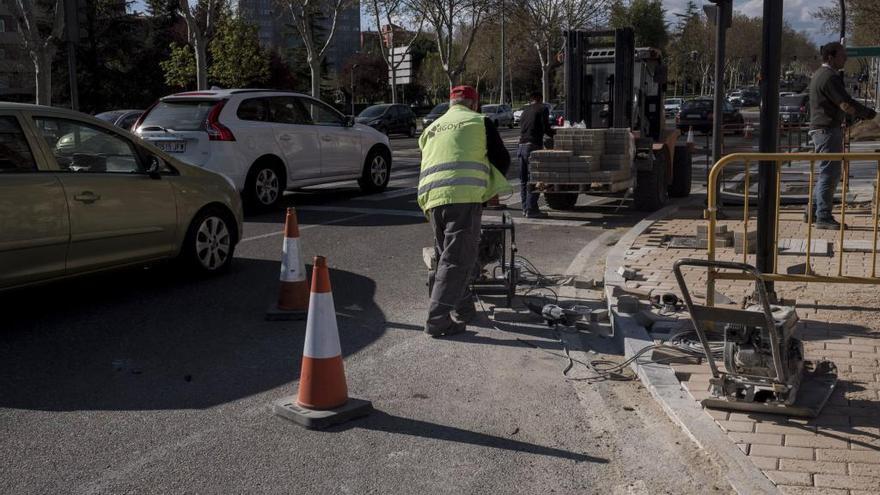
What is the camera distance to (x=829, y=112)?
969cm

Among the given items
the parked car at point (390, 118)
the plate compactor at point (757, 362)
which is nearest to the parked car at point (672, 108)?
the parked car at point (390, 118)

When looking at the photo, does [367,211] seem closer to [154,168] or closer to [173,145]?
[173,145]

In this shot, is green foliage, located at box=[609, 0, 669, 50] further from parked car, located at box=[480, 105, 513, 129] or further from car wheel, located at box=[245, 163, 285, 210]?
car wheel, located at box=[245, 163, 285, 210]

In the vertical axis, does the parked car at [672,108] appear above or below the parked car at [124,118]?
above

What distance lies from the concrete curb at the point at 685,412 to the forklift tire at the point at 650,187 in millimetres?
5723

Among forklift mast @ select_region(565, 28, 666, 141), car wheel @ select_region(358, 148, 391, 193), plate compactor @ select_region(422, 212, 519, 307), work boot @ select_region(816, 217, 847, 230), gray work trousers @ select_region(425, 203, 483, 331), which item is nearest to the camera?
gray work trousers @ select_region(425, 203, 483, 331)

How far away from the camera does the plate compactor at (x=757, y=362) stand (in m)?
4.53

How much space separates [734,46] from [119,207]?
3338 inches

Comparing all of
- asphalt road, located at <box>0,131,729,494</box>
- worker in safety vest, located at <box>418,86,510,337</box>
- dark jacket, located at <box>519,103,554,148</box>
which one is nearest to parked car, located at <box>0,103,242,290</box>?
asphalt road, located at <box>0,131,729,494</box>

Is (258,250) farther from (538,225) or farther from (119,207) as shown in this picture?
(538,225)

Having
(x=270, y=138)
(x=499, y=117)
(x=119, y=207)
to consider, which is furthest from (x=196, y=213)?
(x=499, y=117)

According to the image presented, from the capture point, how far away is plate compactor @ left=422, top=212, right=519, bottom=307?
7116mm

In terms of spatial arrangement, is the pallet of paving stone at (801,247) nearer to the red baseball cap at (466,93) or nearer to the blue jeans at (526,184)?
the red baseball cap at (466,93)

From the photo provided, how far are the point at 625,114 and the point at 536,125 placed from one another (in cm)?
A: 195
